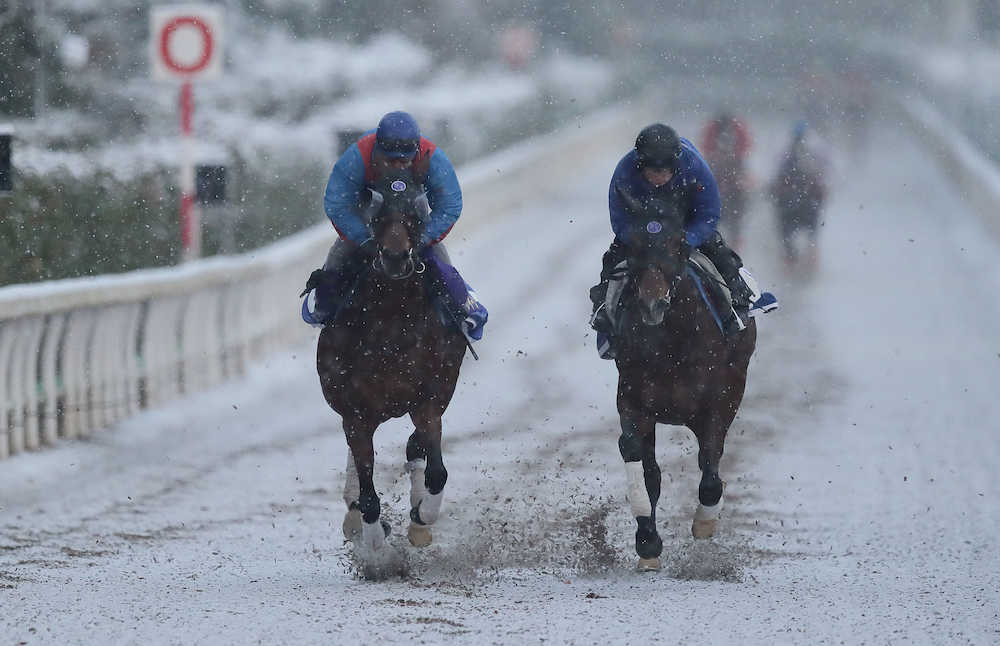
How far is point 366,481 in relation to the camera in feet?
27.3

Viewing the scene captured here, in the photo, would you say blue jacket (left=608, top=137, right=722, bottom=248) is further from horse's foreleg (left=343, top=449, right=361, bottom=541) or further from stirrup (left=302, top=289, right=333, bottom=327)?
horse's foreleg (left=343, top=449, right=361, bottom=541)

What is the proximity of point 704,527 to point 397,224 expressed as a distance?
2405 mm

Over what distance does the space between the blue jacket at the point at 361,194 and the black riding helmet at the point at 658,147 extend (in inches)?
37.9

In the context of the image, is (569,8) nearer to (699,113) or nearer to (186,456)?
(699,113)

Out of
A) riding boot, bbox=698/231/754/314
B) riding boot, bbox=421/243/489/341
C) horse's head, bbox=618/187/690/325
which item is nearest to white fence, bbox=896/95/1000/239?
riding boot, bbox=698/231/754/314

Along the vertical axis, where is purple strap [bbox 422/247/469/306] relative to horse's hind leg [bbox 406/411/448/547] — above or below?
above

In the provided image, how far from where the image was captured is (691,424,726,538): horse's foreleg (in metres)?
8.59

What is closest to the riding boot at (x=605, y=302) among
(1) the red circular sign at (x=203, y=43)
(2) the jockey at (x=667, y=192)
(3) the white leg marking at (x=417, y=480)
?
(2) the jockey at (x=667, y=192)

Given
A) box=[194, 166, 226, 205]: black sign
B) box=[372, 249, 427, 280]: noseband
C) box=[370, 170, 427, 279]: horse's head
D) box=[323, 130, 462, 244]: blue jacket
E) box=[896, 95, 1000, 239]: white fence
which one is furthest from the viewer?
box=[896, 95, 1000, 239]: white fence

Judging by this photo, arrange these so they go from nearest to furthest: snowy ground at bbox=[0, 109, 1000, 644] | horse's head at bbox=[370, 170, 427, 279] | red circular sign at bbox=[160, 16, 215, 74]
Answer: snowy ground at bbox=[0, 109, 1000, 644] → horse's head at bbox=[370, 170, 427, 279] → red circular sign at bbox=[160, 16, 215, 74]

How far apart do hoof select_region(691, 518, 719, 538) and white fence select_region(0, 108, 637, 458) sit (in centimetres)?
478

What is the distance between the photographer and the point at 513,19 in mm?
58625

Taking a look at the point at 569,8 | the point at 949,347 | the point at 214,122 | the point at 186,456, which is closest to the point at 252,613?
the point at 186,456

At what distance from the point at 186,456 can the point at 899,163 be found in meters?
31.4
